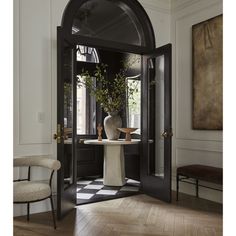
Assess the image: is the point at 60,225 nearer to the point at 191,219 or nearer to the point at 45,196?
the point at 45,196

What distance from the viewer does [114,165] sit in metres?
5.03

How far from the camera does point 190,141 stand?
4.46 meters

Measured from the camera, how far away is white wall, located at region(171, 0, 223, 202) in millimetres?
4109

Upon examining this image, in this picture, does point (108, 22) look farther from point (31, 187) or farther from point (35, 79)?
point (31, 187)

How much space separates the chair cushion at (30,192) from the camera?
2877mm

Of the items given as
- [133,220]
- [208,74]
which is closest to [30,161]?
[133,220]

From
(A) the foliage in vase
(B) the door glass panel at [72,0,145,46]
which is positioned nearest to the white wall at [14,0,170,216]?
(B) the door glass panel at [72,0,145,46]

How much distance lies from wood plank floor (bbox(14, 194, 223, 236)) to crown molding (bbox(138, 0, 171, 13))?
10.3 feet

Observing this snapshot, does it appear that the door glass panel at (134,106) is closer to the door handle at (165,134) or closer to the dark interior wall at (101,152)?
the dark interior wall at (101,152)

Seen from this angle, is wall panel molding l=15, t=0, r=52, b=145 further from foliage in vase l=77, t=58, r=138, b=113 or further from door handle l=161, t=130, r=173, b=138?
foliage in vase l=77, t=58, r=138, b=113

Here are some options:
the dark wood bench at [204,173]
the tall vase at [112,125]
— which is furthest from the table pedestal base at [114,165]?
the dark wood bench at [204,173]

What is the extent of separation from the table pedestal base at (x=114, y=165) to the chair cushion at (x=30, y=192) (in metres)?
2.05

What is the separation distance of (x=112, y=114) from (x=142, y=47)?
139cm
